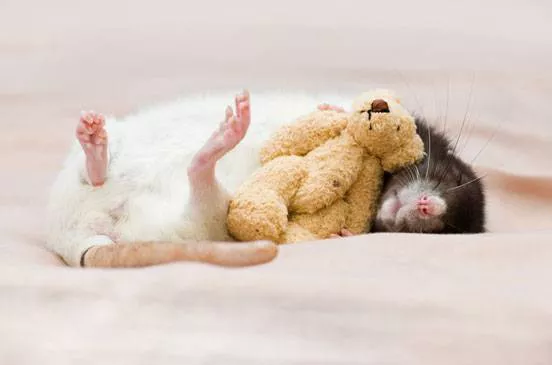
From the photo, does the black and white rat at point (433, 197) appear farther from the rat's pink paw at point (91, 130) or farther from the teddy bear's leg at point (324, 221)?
the rat's pink paw at point (91, 130)

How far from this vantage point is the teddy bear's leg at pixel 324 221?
4.84 feet

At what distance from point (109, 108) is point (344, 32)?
0.67 m

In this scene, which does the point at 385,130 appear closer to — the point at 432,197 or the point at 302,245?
the point at 432,197

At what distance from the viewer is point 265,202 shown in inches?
55.8

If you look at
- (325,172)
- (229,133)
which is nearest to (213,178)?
(229,133)

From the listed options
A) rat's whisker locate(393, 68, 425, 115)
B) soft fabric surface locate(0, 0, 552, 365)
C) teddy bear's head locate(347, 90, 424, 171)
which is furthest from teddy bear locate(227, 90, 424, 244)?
rat's whisker locate(393, 68, 425, 115)

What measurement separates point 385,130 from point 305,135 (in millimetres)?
146

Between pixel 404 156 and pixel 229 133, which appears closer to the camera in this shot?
pixel 229 133

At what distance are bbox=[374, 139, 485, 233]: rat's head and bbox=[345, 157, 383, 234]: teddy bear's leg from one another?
2cm

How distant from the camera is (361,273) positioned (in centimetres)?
117

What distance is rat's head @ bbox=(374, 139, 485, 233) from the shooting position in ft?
4.79

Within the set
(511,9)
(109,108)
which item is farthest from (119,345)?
(511,9)

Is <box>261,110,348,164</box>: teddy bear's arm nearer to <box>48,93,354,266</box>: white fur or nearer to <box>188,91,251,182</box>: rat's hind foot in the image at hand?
<box>48,93,354,266</box>: white fur

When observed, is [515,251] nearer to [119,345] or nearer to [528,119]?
[119,345]
